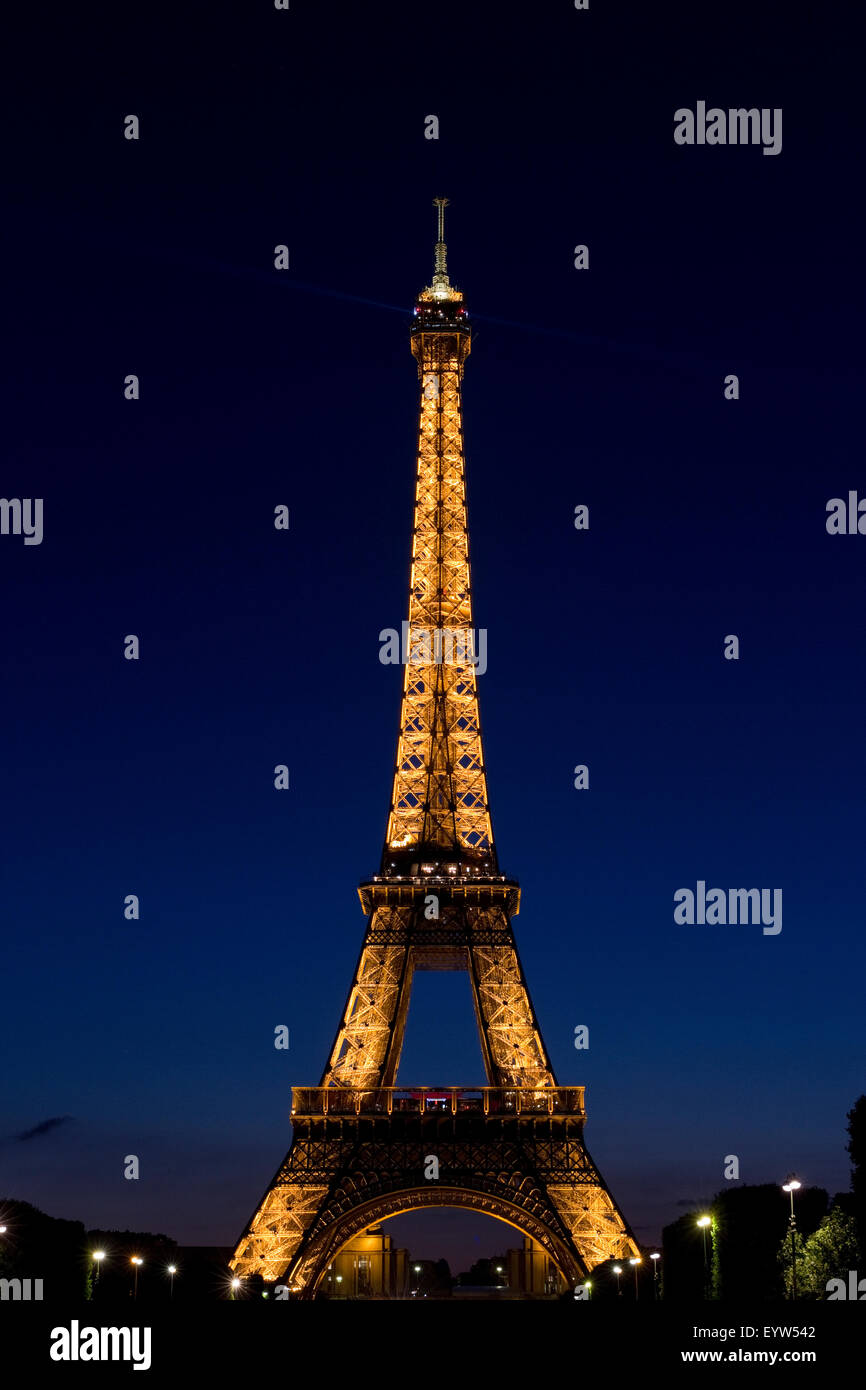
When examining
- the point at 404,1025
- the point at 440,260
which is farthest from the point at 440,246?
the point at 404,1025

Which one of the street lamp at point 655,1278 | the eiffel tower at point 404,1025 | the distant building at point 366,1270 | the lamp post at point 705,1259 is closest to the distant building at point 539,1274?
the distant building at point 366,1270

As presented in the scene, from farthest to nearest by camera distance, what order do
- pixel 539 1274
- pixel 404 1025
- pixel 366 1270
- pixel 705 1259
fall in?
pixel 539 1274, pixel 366 1270, pixel 404 1025, pixel 705 1259

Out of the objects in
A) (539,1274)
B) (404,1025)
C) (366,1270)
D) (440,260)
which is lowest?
(539,1274)

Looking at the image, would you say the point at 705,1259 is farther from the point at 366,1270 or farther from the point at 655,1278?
the point at 366,1270

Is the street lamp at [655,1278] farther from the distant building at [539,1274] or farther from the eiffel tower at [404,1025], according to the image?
the distant building at [539,1274]

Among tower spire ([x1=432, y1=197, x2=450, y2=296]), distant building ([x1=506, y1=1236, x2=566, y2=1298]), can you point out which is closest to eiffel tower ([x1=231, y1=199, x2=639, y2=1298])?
tower spire ([x1=432, y1=197, x2=450, y2=296])

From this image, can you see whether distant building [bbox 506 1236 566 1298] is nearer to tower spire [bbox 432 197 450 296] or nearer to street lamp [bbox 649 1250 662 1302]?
street lamp [bbox 649 1250 662 1302]

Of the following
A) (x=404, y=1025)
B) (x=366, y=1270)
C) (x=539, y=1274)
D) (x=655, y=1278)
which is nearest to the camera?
(x=655, y=1278)

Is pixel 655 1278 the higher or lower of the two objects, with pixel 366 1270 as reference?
higher

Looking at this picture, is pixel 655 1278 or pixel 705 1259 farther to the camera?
pixel 655 1278
